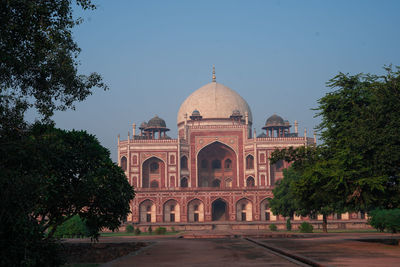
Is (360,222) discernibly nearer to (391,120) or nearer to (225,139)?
(225,139)

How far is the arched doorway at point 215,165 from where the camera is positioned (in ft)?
217

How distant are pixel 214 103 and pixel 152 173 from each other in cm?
1346

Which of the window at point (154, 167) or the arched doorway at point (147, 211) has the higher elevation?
the window at point (154, 167)

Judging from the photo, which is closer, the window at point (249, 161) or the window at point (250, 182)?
the window at point (250, 182)

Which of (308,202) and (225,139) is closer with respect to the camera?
(308,202)

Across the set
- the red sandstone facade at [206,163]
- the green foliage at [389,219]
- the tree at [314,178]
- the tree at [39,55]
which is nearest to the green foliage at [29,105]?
the tree at [39,55]

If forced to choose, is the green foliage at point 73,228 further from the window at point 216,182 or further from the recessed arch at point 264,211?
the window at point 216,182

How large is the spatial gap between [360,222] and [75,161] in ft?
128

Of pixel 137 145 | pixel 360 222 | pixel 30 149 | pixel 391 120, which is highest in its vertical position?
pixel 137 145

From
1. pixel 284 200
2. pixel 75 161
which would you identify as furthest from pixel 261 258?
pixel 284 200

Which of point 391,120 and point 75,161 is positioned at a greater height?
point 391,120

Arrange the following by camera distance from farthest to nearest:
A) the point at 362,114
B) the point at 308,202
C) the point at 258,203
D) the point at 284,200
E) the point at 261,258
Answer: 1. the point at 258,203
2. the point at 284,200
3. the point at 308,202
4. the point at 362,114
5. the point at 261,258

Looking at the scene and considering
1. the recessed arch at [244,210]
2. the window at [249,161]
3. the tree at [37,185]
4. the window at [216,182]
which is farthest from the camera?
the window at [216,182]

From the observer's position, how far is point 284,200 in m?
40.6
